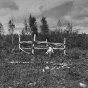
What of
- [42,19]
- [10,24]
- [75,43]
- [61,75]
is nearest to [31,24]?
[42,19]

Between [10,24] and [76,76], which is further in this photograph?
[10,24]

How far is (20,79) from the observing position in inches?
197

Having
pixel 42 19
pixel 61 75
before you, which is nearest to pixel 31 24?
pixel 42 19

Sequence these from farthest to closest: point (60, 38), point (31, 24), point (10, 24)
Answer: point (10, 24)
point (31, 24)
point (60, 38)

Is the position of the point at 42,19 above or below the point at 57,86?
above

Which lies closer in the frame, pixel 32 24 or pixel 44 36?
pixel 44 36

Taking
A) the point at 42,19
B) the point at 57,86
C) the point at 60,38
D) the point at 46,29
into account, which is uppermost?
the point at 42,19

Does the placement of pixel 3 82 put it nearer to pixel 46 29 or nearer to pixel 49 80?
pixel 49 80

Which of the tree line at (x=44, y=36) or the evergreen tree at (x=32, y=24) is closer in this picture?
the tree line at (x=44, y=36)

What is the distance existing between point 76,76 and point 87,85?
88 cm

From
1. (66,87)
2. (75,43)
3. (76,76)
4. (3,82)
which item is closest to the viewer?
(66,87)

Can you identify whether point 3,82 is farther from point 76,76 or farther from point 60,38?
point 60,38

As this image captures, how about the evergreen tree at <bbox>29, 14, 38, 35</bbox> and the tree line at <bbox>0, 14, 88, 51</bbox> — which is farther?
the evergreen tree at <bbox>29, 14, 38, 35</bbox>

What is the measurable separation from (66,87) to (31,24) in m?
29.1
